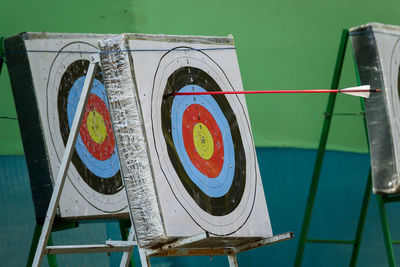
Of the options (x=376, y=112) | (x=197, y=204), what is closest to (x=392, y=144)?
(x=376, y=112)

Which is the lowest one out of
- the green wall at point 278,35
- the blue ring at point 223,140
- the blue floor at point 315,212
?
the blue floor at point 315,212

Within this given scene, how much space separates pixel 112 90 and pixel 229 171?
20.5 inches

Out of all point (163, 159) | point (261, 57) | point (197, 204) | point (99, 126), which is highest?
point (261, 57)

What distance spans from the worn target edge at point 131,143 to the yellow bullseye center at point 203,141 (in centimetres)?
28

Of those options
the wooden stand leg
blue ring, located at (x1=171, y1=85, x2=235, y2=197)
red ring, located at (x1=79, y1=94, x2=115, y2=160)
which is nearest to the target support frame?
the wooden stand leg

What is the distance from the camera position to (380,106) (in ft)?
8.95

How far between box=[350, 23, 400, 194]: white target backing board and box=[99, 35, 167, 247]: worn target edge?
1082 mm

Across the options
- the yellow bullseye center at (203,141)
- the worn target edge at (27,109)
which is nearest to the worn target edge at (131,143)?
the yellow bullseye center at (203,141)

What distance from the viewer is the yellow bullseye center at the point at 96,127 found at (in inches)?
98.9

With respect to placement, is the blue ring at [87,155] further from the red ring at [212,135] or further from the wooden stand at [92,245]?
the red ring at [212,135]

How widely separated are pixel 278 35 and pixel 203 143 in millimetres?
1447

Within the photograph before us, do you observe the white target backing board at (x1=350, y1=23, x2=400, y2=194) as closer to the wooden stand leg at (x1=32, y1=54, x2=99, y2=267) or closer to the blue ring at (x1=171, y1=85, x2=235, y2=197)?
the blue ring at (x1=171, y1=85, x2=235, y2=197)

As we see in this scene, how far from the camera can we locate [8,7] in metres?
2.74

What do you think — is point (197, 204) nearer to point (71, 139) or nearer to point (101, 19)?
point (71, 139)
